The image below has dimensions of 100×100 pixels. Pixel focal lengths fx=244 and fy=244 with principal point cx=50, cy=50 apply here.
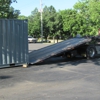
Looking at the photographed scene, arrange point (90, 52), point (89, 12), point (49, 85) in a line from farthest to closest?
1. point (89, 12)
2. point (90, 52)
3. point (49, 85)

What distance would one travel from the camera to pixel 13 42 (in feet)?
39.8

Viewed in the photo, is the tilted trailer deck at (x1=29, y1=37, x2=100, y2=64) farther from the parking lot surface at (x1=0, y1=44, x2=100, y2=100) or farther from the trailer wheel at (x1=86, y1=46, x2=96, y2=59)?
the parking lot surface at (x1=0, y1=44, x2=100, y2=100)

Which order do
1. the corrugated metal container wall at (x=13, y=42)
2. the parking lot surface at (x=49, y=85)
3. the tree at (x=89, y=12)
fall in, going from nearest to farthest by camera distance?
the parking lot surface at (x=49, y=85)
the corrugated metal container wall at (x=13, y=42)
the tree at (x=89, y=12)

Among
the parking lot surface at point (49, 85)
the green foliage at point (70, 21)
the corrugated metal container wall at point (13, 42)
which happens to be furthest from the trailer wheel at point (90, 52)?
the green foliage at point (70, 21)

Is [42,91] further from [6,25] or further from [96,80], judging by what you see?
[6,25]

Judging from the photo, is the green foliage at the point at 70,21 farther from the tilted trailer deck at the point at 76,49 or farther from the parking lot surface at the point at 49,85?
the parking lot surface at the point at 49,85

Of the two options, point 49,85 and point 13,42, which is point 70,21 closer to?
point 13,42

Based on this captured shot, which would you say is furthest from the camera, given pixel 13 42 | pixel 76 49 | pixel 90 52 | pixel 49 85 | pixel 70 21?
pixel 70 21

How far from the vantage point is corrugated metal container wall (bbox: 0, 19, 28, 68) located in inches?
466

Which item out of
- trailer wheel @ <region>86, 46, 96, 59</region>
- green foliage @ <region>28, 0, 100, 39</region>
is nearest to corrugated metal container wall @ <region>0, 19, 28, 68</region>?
trailer wheel @ <region>86, 46, 96, 59</region>

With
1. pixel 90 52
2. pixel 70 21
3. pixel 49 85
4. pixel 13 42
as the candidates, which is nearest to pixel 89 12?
pixel 70 21

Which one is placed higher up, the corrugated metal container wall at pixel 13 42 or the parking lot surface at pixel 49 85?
the corrugated metal container wall at pixel 13 42

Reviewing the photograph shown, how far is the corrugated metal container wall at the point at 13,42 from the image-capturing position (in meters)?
11.8

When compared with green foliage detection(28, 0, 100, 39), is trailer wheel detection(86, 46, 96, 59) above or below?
below
